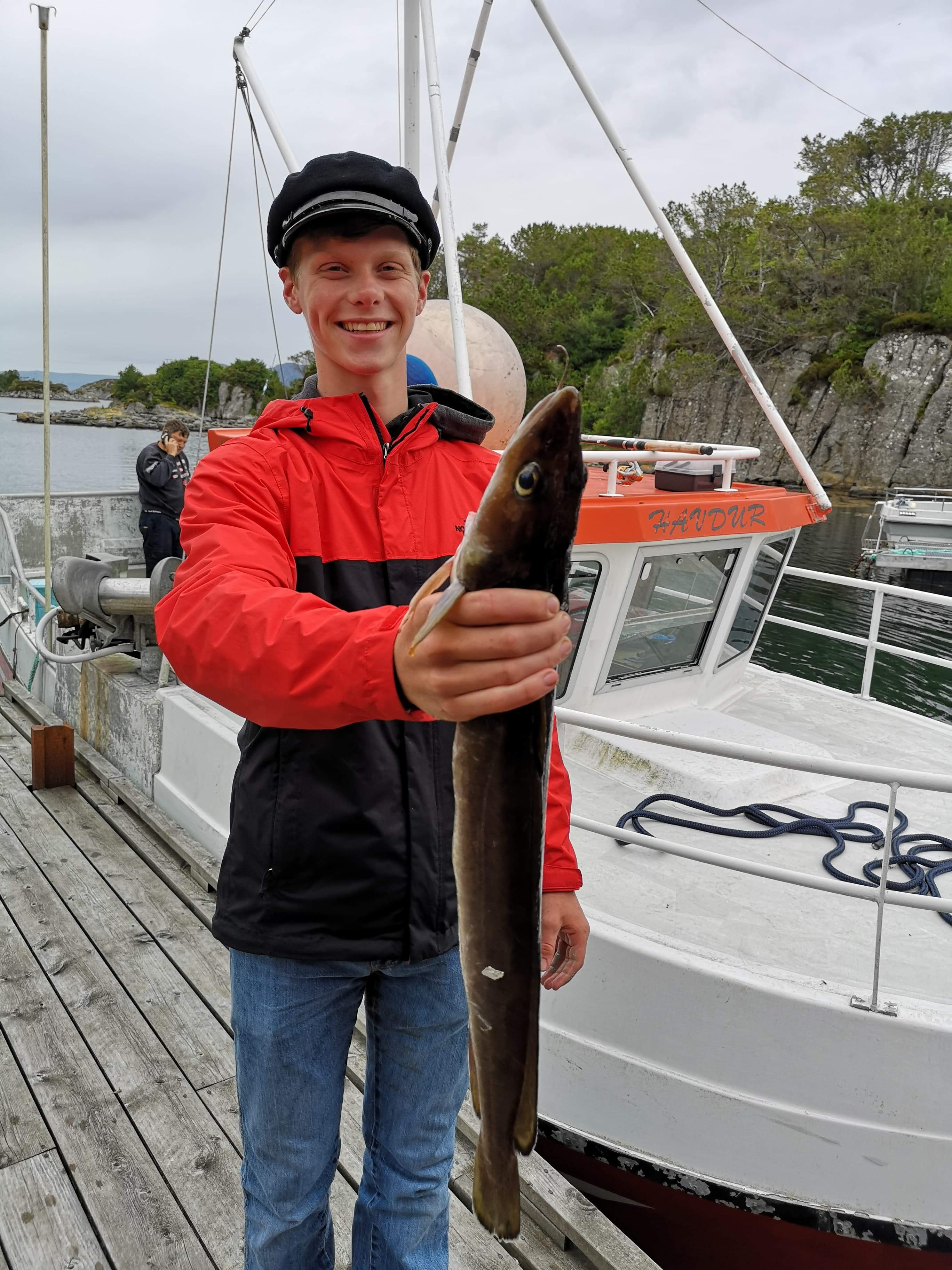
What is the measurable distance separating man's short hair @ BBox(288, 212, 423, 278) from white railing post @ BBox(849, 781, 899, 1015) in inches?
93.1

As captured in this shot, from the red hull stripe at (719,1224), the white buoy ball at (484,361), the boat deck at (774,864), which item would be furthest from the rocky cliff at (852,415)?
the red hull stripe at (719,1224)

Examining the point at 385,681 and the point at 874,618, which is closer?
the point at 385,681

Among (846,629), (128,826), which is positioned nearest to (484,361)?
(128,826)

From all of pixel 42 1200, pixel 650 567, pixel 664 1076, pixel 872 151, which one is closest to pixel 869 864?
pixel 664 1076

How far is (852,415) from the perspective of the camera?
154 ft

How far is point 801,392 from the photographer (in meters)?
50.2

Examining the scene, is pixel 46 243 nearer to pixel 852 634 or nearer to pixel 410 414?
pixel 410 414

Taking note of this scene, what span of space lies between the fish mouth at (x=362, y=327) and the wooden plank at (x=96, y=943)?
2.83 m

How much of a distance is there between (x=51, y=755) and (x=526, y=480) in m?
5.59

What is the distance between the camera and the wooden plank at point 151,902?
12.9 ft

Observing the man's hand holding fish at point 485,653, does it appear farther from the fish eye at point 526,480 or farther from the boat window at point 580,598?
the boat window at point 580,598

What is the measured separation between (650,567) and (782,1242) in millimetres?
3383

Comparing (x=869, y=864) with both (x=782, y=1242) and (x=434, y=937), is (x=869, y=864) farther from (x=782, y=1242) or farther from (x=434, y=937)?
(x=434, y=937)

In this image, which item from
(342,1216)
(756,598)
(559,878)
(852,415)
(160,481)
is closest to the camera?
(559,878)
